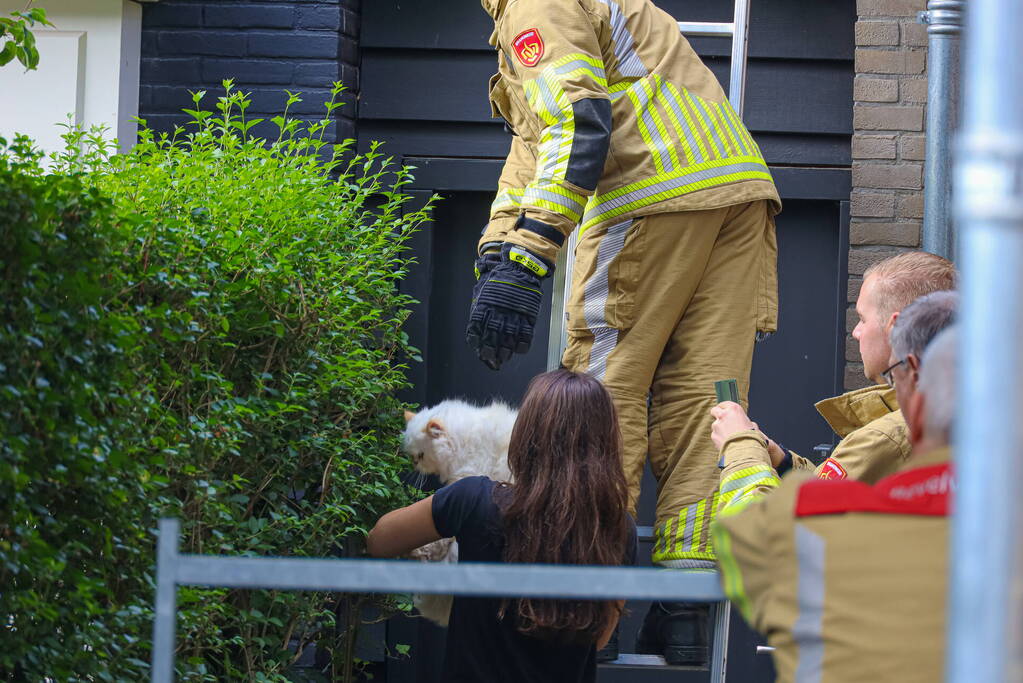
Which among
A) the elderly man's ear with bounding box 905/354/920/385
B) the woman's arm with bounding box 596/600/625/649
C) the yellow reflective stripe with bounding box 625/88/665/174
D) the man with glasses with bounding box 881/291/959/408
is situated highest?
the yellow reflective stripe with bounding box 625/88/665/174

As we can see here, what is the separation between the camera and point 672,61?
406 centimetres

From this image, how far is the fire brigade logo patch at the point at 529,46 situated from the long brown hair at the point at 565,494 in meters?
0.99

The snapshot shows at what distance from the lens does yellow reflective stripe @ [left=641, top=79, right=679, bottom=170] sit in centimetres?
394

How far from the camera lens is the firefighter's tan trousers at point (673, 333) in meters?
3.96

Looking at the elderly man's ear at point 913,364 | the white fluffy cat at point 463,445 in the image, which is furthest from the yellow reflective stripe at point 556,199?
the elderly man's ear at point 913,364

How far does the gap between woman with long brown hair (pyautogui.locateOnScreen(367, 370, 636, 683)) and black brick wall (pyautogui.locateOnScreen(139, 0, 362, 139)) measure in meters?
2.88

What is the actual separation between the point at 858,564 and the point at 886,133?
13.9 feet

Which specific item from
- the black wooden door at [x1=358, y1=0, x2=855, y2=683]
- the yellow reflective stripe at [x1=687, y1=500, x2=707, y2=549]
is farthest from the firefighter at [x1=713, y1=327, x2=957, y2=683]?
the black wooden door at [x1=358, y1=0, x2=855, y2=683]

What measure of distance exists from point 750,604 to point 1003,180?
0.87 metres

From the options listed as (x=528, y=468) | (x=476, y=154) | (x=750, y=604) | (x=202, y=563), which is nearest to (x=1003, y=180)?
(x=750, y=604)

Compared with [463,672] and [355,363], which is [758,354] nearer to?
[355,363]

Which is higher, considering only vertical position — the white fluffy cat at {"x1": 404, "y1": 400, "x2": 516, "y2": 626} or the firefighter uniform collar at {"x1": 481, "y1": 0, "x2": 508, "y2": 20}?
the firefighter uniform collar at {"x1": 481, "y1": 0, "x2": 508, "y2": 20}

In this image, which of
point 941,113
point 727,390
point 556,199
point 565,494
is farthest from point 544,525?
point 941,113

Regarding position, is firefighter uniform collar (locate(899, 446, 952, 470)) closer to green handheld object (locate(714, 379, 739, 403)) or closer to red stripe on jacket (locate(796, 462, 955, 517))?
red stripe on jacket (locate(796, 462, 955, 517))
